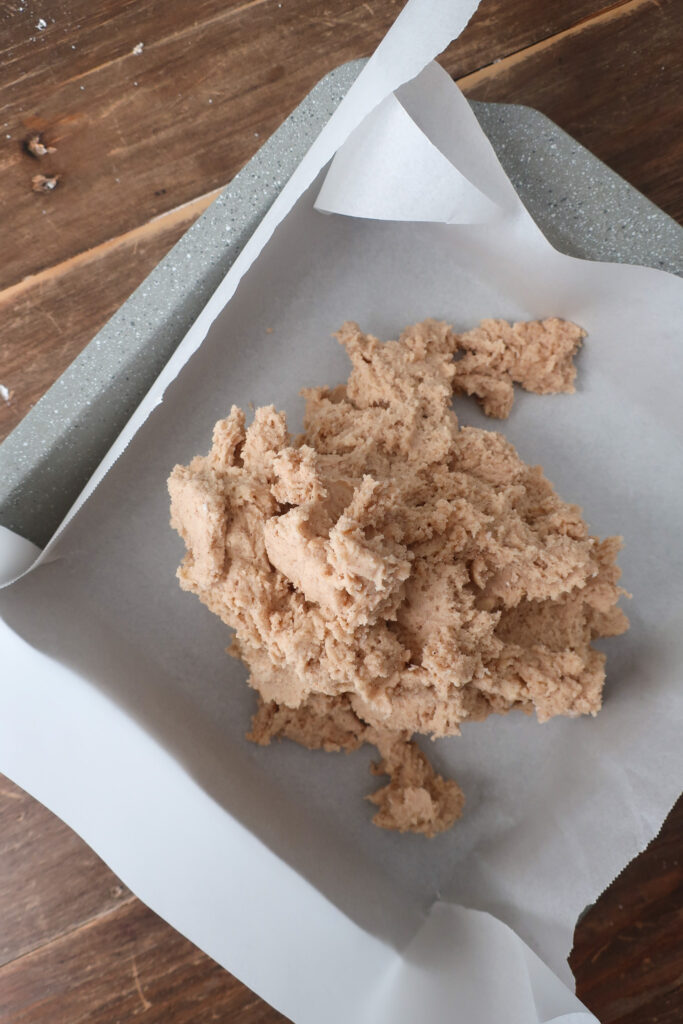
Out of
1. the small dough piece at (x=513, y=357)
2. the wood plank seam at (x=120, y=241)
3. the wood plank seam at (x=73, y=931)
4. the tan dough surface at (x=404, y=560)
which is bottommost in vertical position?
the wood plank seam at (x=73, y=931)

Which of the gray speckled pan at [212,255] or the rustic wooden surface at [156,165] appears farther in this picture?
the rustic wooden surface at [156,165]

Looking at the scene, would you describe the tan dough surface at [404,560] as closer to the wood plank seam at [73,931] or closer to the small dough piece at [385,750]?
the small dough piece at [385,750]

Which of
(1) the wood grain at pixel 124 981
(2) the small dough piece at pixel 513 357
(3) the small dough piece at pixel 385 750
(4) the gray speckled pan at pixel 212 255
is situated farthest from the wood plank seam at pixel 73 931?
(2) the small dough piece at pixel 513 357

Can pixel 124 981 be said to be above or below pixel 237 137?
below

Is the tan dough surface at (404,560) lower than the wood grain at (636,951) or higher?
higher

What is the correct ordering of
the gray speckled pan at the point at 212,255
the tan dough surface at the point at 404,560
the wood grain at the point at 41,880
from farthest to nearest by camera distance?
1. the wood grain at the point at 41,880
2. the gray speckled pan at the point at 212,255
3. the tan dough surface at the point at 404,560

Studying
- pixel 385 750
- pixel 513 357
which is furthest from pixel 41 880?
pixel 513 357

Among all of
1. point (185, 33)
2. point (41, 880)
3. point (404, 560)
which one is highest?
point (185, 33)

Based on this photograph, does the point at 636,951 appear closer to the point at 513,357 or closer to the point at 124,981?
the point at 124,981
